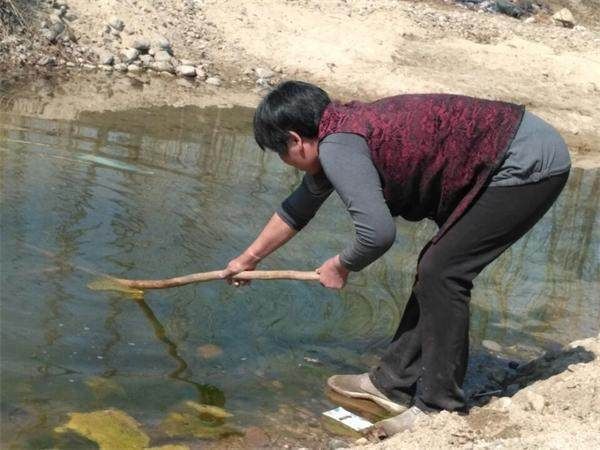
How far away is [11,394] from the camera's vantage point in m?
3.74

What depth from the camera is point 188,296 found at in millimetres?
4980

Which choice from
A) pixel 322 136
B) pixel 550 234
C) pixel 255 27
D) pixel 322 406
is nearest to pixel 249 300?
pixel 322 406

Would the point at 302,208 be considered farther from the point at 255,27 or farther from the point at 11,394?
the point at 255,27

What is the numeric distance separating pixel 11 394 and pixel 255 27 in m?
10.1

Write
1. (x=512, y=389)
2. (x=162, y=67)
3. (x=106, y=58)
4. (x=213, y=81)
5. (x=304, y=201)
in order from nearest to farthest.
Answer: (x=304, y=201) < (x=512, y=389) < (x=106, y=58) < (x=162, y=67) < (x=213, y=81)

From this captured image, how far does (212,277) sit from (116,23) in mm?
7953

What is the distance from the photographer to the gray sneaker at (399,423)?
387 cm

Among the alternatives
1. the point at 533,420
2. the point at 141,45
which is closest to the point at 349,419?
the point at 533,420

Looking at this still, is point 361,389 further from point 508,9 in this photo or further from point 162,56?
point 508,9

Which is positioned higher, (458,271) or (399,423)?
(458,271)

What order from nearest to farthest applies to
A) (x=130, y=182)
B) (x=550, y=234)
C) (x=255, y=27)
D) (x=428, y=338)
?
(x=428, y=338) < (x=130, y=182) < (x=550, y=234) < (x=255, y=27)

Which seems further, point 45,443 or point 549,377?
point 549,377

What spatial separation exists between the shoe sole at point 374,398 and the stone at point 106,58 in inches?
295

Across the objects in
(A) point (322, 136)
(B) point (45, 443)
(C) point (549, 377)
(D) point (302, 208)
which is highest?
(A) point (322, 136)
